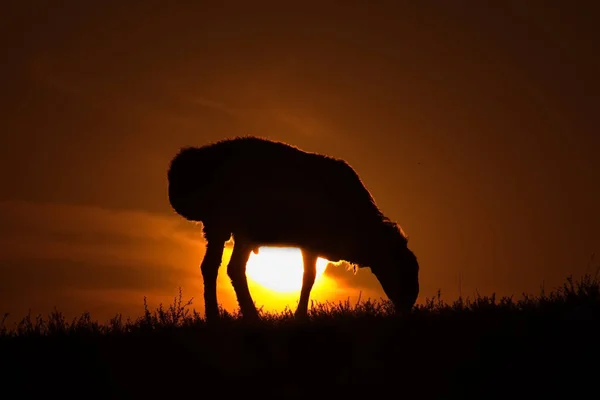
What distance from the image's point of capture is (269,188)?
43.2 ft

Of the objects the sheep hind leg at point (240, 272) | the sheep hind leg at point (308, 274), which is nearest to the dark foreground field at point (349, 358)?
the sheep hind leg at point (240, 272)

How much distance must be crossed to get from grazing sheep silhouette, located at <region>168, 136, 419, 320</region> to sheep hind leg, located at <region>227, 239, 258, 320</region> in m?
0.02

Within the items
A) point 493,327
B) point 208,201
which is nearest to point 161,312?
point 208,201

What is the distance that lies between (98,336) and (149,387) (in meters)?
2.33

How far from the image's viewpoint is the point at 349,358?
26.3ft

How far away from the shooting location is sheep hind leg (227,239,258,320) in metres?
12.9

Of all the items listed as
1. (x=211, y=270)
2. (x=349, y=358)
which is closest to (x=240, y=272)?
(x=211, y=270)

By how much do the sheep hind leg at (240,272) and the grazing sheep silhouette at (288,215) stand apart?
17 mm

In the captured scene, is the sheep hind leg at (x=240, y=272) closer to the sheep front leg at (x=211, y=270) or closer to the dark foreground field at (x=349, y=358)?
the sheep front leg at (x=211, y=270)

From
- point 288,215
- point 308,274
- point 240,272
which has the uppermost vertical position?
point 288,215

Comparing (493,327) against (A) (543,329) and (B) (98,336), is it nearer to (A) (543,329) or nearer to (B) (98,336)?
Answer: (A) (543,329)

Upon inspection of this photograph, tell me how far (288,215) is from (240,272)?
4.20ft

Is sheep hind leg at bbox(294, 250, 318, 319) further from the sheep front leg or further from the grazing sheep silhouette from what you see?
the sheep front leg

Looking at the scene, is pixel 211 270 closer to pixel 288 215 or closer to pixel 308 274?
pixel 288 215
